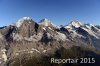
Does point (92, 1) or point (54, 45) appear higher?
point (54, 45)

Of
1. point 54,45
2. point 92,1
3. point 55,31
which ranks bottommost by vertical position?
point 92,1

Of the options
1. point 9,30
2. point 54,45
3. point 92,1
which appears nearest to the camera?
point 92,1

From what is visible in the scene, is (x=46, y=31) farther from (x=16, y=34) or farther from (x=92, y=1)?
(x=92, y=1)

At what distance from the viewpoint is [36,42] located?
127250 millimetres

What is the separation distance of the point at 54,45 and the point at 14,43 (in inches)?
906

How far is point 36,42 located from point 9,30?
13692 millimetres

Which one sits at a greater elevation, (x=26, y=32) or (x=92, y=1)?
(x=26, y=32)

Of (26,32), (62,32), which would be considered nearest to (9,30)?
(26,32)

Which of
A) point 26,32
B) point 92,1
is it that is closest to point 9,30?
point 26,32

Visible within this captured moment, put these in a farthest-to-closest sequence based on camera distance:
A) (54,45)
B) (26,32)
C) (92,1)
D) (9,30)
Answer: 1. (26,32)
2. (9,30)
3. (54,45)
4. (92,1)

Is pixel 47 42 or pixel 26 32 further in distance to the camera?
pixel 26 32

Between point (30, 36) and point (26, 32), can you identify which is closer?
point (30, 36)

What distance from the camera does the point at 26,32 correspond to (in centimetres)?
13350

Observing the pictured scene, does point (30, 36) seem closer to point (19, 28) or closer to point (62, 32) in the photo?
point (19, 28)
